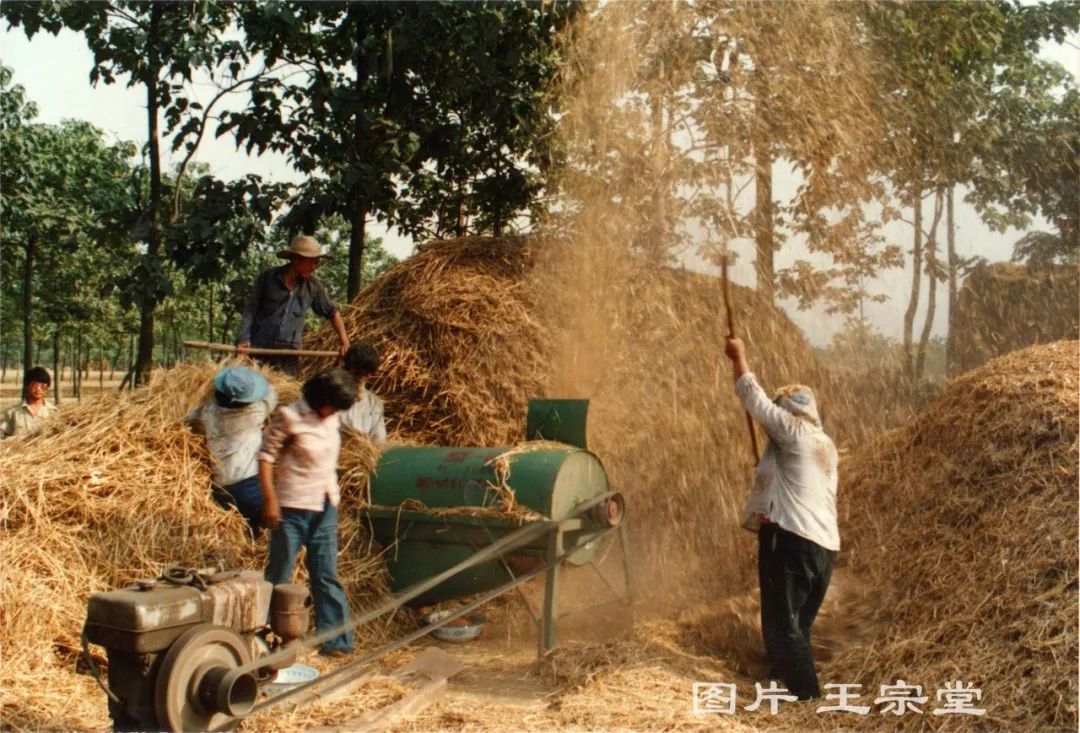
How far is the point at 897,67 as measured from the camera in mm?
9359

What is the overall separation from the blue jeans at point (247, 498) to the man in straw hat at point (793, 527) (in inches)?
114

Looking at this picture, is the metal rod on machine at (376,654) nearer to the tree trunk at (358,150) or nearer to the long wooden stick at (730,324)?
the long wooden stick at (730,324)

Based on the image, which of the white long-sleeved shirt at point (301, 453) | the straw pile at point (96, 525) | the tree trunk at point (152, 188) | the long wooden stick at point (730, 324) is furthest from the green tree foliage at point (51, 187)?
the long wooden stick at point (730, 324)

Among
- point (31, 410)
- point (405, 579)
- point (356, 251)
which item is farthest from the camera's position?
point (356, 251)

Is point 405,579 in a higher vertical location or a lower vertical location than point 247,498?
lower

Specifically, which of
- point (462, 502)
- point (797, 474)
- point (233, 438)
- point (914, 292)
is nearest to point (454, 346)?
point (462, 502)

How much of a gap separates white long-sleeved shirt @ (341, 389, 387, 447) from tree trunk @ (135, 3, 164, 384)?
8.06 ft

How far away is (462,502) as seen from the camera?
5863 mm

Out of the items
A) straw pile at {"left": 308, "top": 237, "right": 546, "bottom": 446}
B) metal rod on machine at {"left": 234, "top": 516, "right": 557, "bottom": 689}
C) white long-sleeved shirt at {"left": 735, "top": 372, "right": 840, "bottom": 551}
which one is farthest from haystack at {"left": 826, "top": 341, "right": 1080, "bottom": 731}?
straw pile at {"left": 308, "top": 237, "right": 546, "bottom": 446}

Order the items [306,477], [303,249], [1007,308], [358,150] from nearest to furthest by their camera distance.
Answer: [306,477], [303,249], [358,150], [1007,308]

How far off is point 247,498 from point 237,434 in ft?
1.26

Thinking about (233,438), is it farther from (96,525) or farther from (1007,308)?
(1007,308)

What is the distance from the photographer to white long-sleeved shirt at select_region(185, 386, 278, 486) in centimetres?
582

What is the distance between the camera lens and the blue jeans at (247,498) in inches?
229
